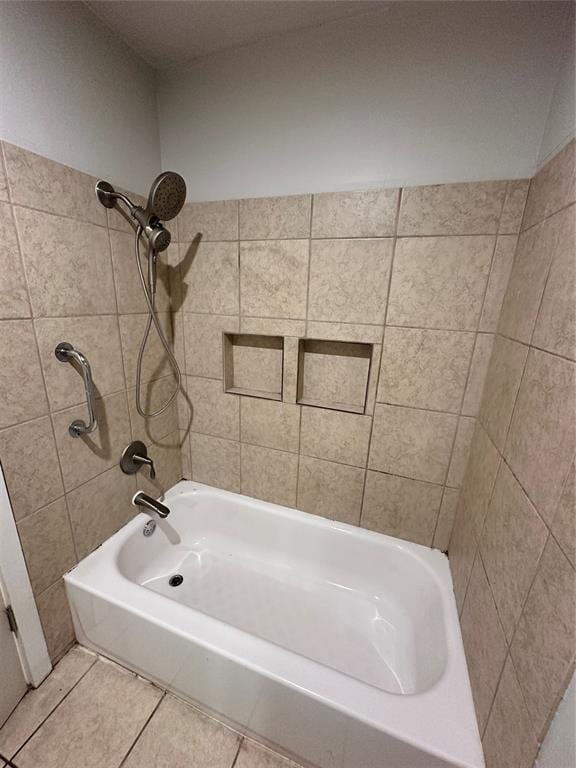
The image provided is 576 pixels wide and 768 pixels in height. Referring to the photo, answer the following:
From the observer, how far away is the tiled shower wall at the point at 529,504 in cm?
52

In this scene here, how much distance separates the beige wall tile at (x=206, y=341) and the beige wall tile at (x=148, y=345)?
0.20 feet

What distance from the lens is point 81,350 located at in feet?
3.30

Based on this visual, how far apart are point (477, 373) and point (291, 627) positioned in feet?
3.99

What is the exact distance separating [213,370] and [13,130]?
3.08 ft

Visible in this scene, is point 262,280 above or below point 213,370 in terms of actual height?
above

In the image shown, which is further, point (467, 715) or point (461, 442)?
point (461, 442)

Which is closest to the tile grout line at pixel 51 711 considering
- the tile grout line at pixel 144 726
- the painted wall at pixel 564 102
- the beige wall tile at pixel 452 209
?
the tile grout line at pixel 144 726

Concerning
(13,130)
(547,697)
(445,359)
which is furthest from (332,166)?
(547,697)

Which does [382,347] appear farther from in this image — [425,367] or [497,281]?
[497,281]

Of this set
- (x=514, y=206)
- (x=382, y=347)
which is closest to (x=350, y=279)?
(x=382, y=347)

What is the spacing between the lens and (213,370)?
4.60 ft

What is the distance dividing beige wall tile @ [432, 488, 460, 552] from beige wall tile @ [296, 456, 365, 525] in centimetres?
32

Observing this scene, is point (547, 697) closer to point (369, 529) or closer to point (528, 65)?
point (369, 529)

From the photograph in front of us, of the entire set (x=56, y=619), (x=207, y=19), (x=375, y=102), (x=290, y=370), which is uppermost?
(x=207, y=19)
